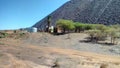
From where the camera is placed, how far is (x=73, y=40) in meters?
69.2

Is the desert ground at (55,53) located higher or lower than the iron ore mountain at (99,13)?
lower

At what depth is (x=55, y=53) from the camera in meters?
41.5

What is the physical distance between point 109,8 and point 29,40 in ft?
367

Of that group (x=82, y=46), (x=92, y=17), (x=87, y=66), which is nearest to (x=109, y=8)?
(x=92, y=17)

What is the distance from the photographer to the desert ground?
30627 mm

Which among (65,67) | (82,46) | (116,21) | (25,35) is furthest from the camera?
(116,21)

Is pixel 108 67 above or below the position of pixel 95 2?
below

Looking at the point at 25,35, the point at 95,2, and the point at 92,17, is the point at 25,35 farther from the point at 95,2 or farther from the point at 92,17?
the point at 95,2

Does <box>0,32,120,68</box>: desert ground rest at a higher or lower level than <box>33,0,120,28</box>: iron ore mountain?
lower

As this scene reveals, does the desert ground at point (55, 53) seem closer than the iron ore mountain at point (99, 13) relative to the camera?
Yes

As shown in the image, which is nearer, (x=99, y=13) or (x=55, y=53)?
(x=55, y=53)

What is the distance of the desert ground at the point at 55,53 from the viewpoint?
30.6 m

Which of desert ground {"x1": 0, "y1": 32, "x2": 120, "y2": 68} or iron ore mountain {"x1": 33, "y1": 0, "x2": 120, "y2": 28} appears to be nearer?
desert ground {"x1": 0, "y1": 32, "x2": 120, "y2": 68}

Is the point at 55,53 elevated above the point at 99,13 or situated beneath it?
situated beneath
